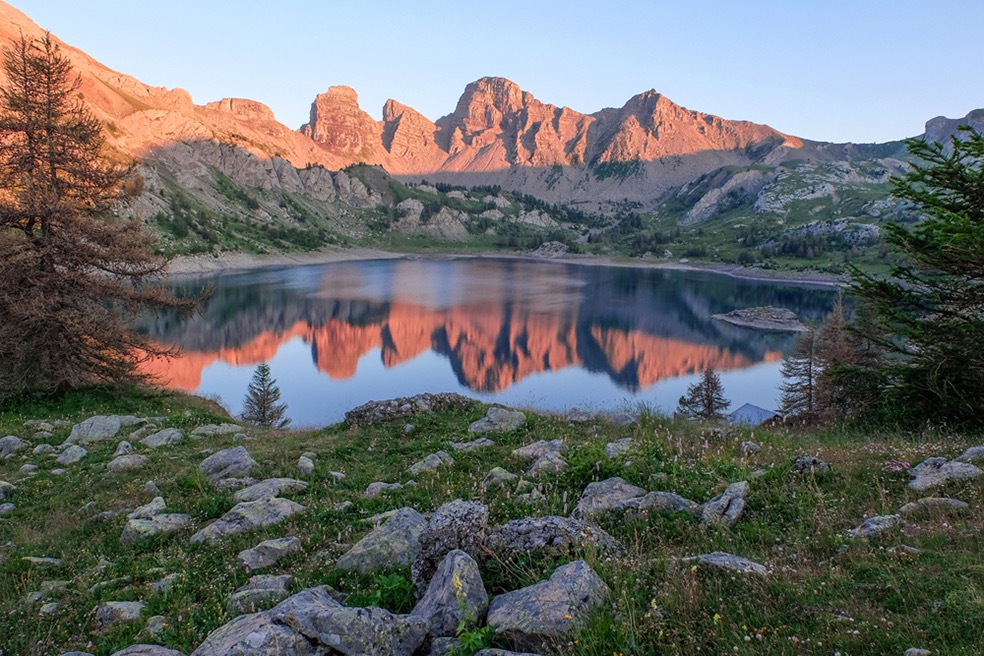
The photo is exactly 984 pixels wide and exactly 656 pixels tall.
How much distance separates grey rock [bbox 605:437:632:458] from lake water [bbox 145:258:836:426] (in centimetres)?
1215

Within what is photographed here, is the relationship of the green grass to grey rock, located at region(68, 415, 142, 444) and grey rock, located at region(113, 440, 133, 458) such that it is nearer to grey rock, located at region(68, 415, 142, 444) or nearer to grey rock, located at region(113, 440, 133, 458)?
grey rock, located at region(113, 440, 133, 458)

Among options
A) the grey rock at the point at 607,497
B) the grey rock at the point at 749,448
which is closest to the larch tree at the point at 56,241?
the grey rock at the point at 607,497

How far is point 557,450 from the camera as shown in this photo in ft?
37.8

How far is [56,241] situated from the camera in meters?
20.3

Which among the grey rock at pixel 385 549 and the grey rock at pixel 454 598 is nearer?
the grey rock at pixel 454 598

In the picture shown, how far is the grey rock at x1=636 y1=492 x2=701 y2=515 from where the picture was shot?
734 centimetres

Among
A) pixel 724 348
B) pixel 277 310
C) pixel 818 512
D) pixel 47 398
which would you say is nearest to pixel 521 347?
pixel 724 348

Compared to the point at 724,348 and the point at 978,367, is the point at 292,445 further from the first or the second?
the point at 724,348

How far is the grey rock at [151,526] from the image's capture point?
8.87 m

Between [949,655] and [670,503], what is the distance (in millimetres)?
3987

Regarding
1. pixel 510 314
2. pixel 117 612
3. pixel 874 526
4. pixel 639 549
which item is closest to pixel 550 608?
pixel 639 549

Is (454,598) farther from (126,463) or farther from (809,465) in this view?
(126,463)

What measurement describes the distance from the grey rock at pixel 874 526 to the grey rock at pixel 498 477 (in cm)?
553

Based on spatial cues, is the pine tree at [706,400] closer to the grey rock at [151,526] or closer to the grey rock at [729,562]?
the grey rock at [729,562]
